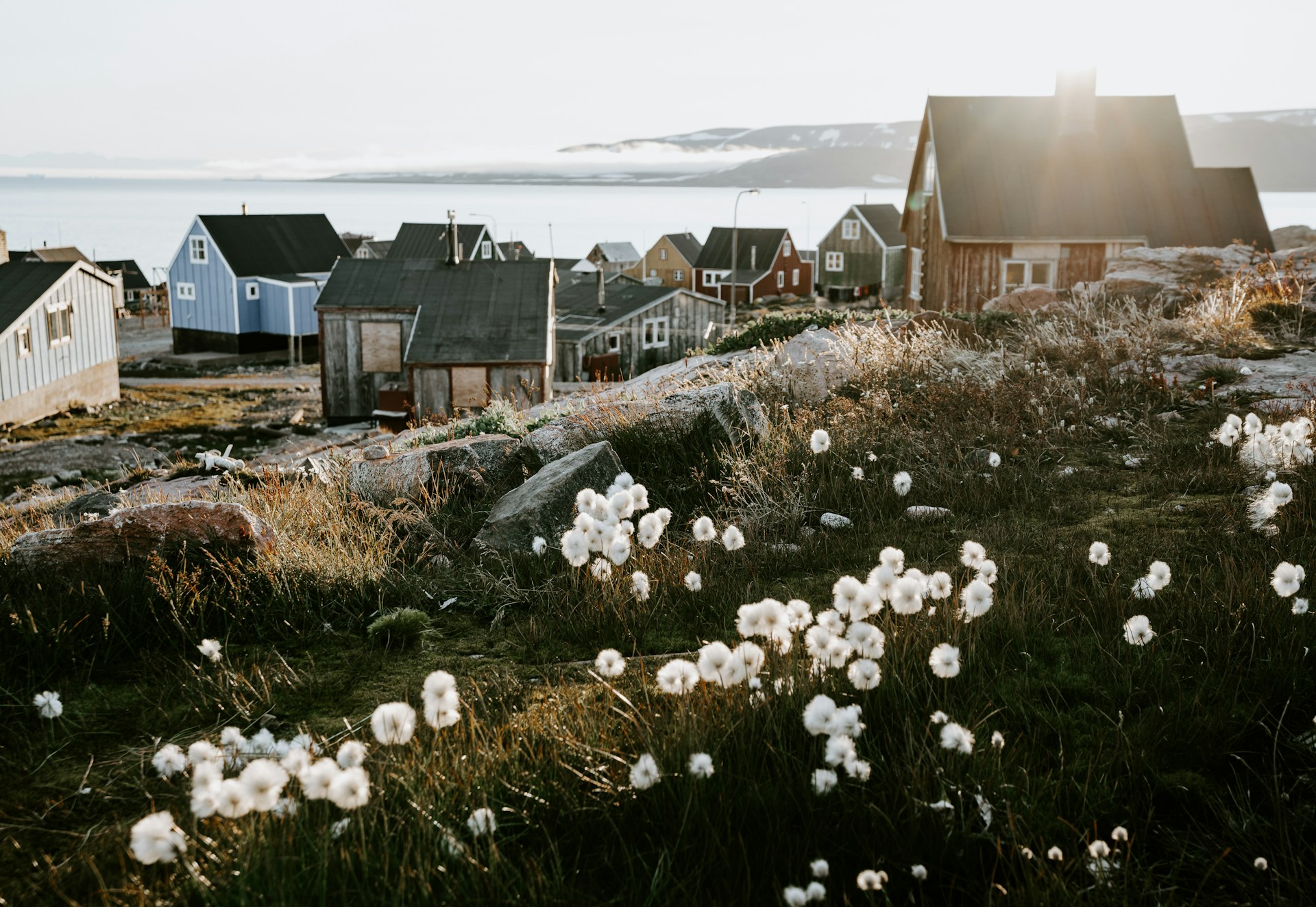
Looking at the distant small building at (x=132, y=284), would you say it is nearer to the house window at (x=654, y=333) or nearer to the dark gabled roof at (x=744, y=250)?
the dark gabled roof at (x=744, y=250)

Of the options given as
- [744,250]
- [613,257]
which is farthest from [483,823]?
[613,257]

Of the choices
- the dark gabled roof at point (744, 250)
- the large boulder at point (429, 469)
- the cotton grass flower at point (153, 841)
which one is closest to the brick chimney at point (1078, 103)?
the large boulder at point (429, 469)

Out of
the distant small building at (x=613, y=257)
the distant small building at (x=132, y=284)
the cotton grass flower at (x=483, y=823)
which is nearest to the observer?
the cotton grass flower at (x=483, y=823)

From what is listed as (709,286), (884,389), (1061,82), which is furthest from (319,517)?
(709,286)

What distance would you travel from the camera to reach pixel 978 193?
26.9 meters

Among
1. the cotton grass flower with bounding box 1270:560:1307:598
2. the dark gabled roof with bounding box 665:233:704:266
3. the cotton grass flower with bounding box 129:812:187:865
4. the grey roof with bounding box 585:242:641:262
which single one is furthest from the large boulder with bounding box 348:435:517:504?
the grey roof with bounding box 585:242:641:262

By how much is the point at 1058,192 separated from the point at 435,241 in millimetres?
36055

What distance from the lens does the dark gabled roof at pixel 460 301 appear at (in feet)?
96.9

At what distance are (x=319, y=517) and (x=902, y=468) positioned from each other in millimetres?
4022

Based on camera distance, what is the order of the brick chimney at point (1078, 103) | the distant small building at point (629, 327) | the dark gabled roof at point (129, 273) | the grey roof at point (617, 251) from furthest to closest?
the grey roof at point (617, 251)
the dark gabled roof at point (129, 273)
the distant small building at point (629, 327)
the brick chimney at point (1078, 103)

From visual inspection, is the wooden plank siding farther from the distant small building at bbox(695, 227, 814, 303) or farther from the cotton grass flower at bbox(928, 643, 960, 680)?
the distant small building at bbox(695, 227, 814, 303)

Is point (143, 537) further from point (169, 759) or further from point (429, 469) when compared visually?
point (169, 759)

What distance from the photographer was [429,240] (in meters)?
53.7

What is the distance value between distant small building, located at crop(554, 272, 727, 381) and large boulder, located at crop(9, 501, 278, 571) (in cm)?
3621
